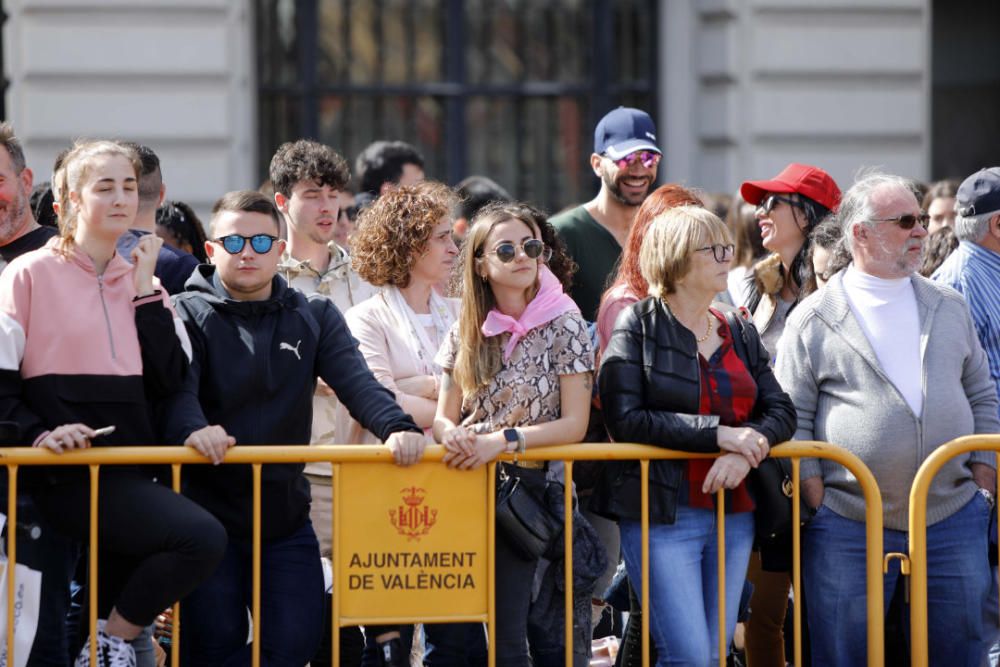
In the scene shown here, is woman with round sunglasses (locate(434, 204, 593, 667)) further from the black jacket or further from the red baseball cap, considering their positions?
the red baseball cap

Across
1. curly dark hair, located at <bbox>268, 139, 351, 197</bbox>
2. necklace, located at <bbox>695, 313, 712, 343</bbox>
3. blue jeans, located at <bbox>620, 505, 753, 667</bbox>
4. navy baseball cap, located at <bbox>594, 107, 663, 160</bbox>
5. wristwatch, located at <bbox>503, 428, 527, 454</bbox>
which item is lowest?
blue jeans, located at <bbox>620, 505, 753, 667</bbox>

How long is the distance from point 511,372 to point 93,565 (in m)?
1.46

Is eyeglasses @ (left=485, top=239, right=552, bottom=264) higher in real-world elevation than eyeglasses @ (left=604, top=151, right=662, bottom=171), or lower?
lower

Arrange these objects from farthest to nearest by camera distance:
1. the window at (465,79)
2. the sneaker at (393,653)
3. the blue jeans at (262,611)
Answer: the window at (465,79) < the sneaker at (393,653) < the blue jeans at (262,611)

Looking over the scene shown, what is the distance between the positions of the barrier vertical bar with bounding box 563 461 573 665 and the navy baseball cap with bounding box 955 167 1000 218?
6.64ft

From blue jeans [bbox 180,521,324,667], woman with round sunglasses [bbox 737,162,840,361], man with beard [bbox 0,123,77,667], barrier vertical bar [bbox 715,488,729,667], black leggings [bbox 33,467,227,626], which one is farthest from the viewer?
woman with round sunglasses [bbox 737,162,840,361]

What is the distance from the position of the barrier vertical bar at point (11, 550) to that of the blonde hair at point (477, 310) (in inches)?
57.2

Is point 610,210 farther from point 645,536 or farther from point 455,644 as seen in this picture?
point 455,644

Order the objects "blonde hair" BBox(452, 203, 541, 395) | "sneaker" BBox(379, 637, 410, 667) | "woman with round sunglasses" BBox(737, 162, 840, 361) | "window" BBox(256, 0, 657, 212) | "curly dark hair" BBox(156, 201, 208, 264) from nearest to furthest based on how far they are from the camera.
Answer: "blonde hair" BBox(452, 203, 541, 395) → "sneaker" BBox(379, 637, 410, 667) → "woman with round sunglasses" BBox(737, 162, 840, 361) → "curly dark hair" BBox(156, 201, 208, 264) → "window" BBox(256, 0, 657, 212)

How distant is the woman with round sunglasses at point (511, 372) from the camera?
5.42 m

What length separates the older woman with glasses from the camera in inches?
210

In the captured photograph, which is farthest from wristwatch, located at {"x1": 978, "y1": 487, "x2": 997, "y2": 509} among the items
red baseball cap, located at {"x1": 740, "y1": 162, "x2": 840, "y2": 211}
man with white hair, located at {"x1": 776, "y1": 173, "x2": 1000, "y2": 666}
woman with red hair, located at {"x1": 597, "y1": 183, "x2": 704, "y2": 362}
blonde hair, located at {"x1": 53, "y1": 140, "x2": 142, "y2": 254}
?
blonde hair, located at {"x1": 53, "y1": 140, "x2": 142, "y2": 254}

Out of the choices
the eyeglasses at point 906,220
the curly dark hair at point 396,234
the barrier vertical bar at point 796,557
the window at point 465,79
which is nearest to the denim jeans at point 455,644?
Answer: the barrier vertical bar at point 796,557

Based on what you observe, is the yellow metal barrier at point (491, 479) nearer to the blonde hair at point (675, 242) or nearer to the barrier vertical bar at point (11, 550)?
the barrier vertical bar at point (11, 550)
